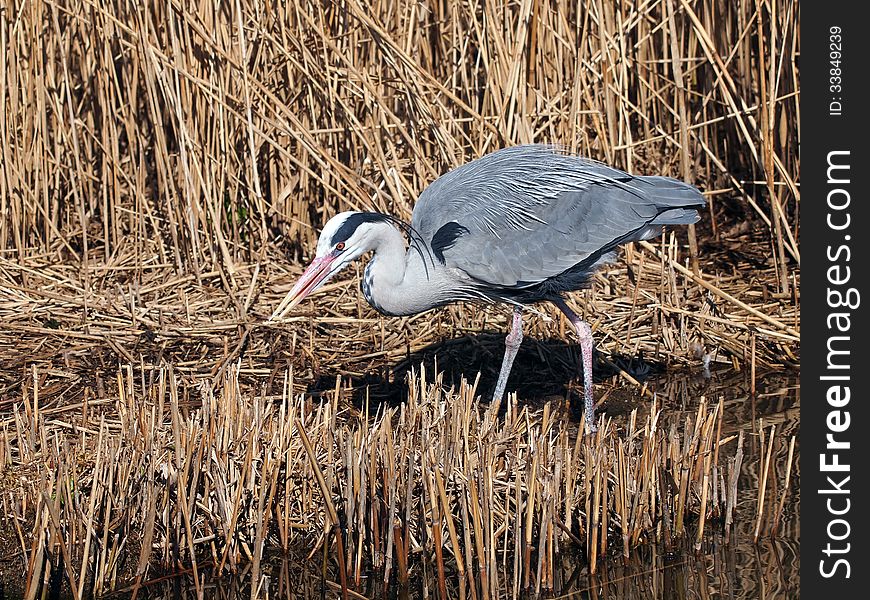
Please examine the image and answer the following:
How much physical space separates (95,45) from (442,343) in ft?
8.18

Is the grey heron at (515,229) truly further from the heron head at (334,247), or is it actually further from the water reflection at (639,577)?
the water reflection at (639,577)

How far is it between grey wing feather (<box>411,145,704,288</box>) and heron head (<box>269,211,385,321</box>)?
0.33m

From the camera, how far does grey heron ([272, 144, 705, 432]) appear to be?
4.38 metres

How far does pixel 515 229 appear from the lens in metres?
4.44

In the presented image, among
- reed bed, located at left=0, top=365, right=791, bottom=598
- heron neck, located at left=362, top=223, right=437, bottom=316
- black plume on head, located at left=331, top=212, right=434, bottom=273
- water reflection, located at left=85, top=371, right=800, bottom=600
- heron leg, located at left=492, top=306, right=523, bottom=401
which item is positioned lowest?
water reflection, located at left=85, top=371, right=800, bottom=600

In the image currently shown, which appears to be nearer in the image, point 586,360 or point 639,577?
point 639,577

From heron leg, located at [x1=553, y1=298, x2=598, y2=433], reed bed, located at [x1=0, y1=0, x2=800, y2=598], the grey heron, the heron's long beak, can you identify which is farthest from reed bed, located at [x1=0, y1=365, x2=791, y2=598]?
Result: the grey heron

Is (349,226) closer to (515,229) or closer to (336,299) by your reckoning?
(515,229)

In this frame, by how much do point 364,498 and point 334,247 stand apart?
3.70ft

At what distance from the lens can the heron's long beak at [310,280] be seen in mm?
4148

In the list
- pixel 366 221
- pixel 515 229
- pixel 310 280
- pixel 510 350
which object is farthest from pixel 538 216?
pixel 310 280

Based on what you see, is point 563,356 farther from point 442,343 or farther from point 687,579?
point 687,579

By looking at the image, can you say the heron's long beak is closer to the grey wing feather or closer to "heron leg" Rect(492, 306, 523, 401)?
the grey wing feather

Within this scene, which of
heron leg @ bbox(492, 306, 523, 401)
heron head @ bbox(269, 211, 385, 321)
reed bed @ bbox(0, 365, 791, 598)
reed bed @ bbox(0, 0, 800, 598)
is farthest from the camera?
heron leg @ bbox(492, 306, 523, 401)
